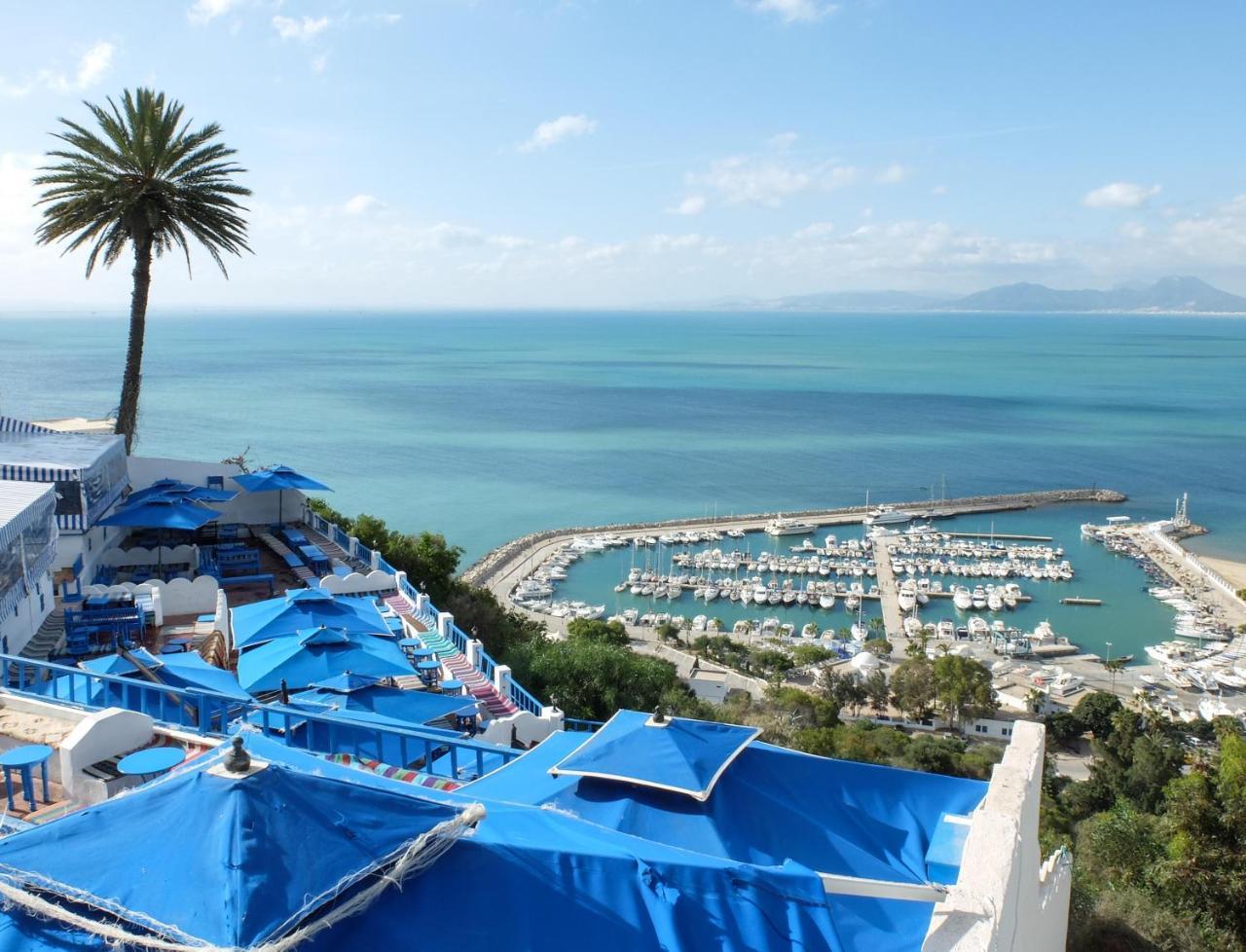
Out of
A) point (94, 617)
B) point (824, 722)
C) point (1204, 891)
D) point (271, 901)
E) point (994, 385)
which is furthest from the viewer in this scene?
point (994, 385)

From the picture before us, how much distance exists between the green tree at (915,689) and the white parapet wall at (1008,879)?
92.8 ft

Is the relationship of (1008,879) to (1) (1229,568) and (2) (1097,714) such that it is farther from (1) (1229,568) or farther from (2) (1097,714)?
(1) (1229,568)

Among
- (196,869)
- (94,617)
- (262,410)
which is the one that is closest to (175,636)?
(94,617)

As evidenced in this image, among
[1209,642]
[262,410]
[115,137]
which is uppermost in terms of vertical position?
[115,137]

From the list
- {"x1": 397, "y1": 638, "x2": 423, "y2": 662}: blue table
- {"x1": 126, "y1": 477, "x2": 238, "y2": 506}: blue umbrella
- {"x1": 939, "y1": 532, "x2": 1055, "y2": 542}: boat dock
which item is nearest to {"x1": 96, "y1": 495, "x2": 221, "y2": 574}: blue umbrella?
{"x1": 126, "y1": 477, "x2": 238, "y2": 506}: blue umbrella

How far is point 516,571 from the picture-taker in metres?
56.4

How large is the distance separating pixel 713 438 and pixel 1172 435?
5119cm

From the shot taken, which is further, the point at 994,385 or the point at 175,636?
the point at 994,385

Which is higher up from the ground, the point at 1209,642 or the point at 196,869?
the point at 196,869

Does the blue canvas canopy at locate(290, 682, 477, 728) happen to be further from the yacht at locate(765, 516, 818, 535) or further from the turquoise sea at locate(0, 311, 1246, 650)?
the yacht at locate(765, 516, 818, 535)

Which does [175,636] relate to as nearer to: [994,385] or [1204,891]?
[1204,891]

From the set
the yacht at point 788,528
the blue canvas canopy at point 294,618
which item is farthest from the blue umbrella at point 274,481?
the yacht at point 788,528

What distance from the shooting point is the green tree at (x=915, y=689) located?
35.3 meters

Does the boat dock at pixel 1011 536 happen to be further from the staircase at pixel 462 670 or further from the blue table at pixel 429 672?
the blue table at pixel 429 672
